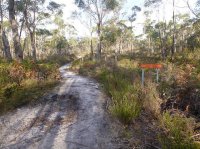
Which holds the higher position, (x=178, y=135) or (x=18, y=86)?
(x=18, y=86)

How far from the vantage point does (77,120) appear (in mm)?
6551

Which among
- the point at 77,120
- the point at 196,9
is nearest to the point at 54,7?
the point at 196,9

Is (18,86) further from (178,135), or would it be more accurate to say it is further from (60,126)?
(178,135)

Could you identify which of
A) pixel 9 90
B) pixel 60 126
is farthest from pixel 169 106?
pixel 9 90

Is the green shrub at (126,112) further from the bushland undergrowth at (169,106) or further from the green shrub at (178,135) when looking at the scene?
the green shrub at (178,135)

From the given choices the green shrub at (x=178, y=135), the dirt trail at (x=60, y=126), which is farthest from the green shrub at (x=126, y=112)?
the green shrub at (x=178, y=135)

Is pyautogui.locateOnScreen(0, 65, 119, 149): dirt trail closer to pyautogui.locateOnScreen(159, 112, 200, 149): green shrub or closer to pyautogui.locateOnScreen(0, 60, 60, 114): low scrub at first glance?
pyautogui.locateOnScreen(0, 60, 60, 114): low scrub

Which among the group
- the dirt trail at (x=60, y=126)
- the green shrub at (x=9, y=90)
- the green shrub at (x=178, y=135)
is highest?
the green shrub at (x=9, y=90)

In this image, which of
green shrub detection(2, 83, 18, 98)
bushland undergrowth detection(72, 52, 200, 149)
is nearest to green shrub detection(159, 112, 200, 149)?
bushland undergrowth detection(72, 52, 200, 149)

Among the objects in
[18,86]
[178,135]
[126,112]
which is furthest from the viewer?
[18,86]

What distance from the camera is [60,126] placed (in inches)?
242

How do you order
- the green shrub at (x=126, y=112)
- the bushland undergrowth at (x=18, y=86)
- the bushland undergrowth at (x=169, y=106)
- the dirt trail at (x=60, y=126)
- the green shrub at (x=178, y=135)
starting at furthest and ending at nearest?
the bushland undergrowth at (x=18, y=86)
the green shrub at (x=126, y=112)
the dirt trail at (x=60, y=126)
the bushland undergrowth at (x=169, y=106)
the green shrub at (x=178, y=135)

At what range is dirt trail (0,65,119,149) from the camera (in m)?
5.14

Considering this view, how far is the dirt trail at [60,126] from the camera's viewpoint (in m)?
5.14
